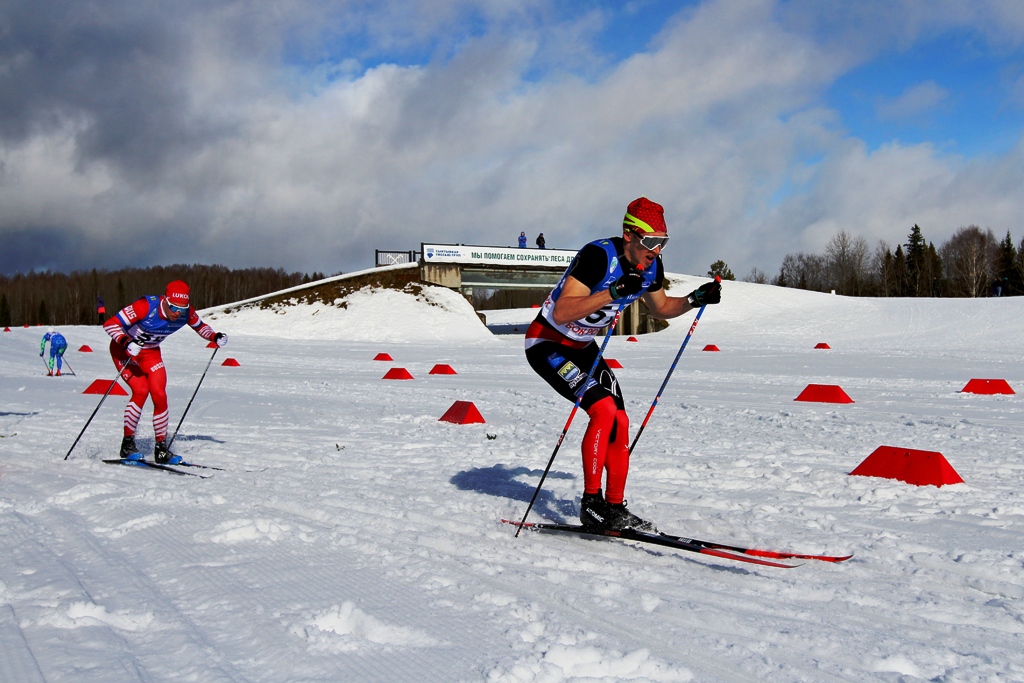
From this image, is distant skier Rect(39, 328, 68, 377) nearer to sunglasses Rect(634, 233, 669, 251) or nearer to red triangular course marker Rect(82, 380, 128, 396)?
red triangular course marker Rect(82, 380, 128, 396)

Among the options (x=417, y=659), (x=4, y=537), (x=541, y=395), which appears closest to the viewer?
(x=417, y=659)

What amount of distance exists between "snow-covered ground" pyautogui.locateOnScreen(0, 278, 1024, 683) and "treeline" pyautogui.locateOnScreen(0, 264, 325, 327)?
11279cm

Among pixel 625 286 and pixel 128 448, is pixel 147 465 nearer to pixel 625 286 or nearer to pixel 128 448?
pixel 128 448

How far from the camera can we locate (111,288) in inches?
4840

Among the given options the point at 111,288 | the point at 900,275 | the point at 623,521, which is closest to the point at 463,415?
the point at 623,521

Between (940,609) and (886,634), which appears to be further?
(940,609)

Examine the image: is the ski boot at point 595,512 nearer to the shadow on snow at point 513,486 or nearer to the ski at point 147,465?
the shadow on snow at point 513,486

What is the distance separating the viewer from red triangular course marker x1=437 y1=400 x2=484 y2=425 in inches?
367

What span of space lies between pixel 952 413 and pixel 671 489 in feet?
19.0

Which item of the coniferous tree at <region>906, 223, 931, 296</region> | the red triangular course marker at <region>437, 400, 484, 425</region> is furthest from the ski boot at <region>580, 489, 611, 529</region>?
the coniferous tree at <region>906, 223, 931, 296</region>

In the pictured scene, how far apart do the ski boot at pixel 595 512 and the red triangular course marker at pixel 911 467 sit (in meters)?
2.48

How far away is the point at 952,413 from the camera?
9.32 meters

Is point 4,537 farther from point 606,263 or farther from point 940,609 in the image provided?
point 940,609

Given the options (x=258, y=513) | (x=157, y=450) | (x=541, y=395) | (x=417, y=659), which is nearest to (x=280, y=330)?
(x=541, y=395)
